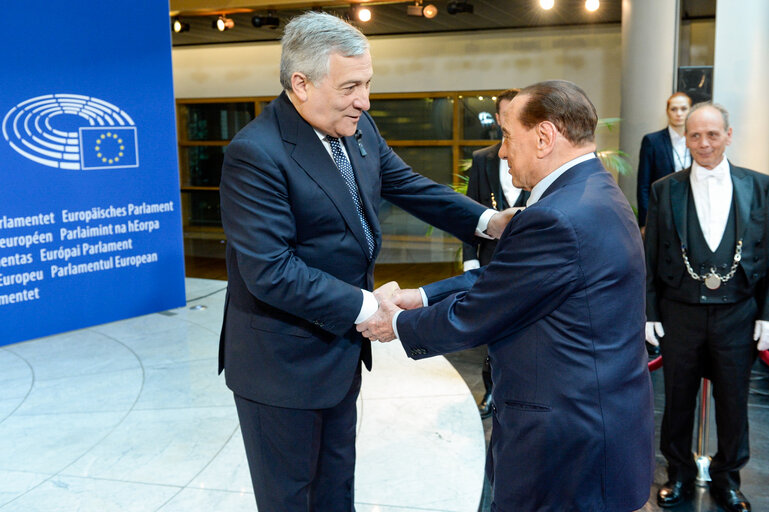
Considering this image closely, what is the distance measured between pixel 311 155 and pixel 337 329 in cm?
47

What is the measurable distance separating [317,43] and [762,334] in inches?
91.3

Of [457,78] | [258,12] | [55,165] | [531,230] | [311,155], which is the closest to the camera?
[531,230]

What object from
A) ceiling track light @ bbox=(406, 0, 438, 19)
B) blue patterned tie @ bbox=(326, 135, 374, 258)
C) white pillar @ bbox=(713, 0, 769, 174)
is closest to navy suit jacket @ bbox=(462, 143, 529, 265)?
blue patterned tie @ bbox=(326, 135, 374, 258)

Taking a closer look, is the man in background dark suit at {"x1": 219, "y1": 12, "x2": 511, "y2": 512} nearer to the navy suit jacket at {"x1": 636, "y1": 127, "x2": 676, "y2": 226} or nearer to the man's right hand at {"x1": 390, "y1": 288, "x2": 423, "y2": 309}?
the man's right hand at {"x1": 390, "y1": 288, "x2": 423, "y2": 309}

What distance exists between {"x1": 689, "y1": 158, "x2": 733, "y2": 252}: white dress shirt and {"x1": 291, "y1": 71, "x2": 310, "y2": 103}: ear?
1.95m

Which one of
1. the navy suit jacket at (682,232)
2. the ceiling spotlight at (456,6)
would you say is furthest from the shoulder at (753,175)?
the ceiling spotlight at (456,6)

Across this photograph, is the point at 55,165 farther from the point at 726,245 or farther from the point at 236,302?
the point at 726,245

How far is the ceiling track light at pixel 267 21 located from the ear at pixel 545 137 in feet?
29.8

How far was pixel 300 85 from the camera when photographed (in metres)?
1.88

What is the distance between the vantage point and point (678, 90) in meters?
6.06

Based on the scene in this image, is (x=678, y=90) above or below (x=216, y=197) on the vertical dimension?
above

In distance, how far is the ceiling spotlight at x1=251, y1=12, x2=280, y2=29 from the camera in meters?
9.96

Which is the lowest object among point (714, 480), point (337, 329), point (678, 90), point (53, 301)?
point (714, 480)

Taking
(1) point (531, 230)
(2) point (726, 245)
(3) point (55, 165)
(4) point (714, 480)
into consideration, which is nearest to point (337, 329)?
(1) point (531, 230)
